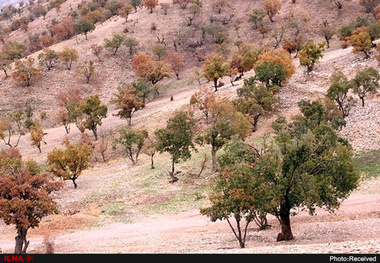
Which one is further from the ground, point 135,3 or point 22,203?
point 135,3

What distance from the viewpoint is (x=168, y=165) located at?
50.5 meters

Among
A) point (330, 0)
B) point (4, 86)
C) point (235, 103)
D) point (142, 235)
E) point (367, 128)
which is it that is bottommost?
point (142, 235)

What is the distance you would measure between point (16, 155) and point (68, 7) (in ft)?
398

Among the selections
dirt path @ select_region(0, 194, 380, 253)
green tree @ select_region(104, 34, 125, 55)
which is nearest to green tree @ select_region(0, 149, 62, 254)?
dirt path @ select_region(0, 194, 380, 253)

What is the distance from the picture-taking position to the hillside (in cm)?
2850

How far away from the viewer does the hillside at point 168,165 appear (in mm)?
28500

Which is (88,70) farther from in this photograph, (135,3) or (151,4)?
(135,3)

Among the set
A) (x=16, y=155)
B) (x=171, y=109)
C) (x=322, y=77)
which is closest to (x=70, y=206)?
(x=16, y=155)

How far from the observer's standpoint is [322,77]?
Answer: 2557 inches

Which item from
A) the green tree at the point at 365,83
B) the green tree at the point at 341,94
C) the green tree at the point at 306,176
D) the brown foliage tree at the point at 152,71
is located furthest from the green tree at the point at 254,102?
the brown foliage tree at the point at 152,71

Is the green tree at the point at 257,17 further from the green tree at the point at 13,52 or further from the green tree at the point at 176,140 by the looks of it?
the green tree at the point at 176,140

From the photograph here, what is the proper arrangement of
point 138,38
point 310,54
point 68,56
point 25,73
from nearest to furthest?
point 310,54
point 25,73
point 68,56
point 138,38

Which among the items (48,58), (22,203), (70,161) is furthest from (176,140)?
(48,58)

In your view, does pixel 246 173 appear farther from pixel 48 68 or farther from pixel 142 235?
pixel 48 68
